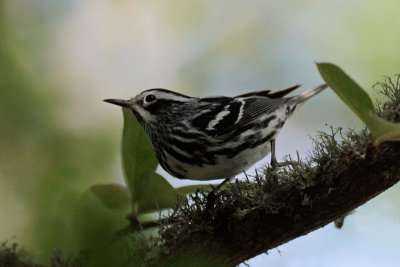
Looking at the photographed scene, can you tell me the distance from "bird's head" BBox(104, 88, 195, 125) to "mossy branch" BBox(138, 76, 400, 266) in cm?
133

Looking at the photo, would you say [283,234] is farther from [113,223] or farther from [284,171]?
[113,223]

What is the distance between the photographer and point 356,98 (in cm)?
128

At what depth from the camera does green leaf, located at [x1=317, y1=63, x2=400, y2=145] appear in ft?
3.96

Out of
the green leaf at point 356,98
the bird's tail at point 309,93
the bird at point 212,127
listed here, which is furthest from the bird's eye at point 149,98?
the green leaf at point 356,98

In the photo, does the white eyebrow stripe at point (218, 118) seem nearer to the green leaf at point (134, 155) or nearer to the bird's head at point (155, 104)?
the bird's head at point (155, 104)

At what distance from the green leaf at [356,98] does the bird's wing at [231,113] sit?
1.55 metres

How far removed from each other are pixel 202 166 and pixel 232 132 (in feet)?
1.01

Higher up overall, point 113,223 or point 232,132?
point 232,132

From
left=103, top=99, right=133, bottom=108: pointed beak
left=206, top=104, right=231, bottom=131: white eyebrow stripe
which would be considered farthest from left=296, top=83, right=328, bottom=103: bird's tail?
left=103, top=99, right=133, bottom=108: pointed beak

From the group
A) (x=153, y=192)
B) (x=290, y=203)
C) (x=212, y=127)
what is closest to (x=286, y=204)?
(x=290, y=203)

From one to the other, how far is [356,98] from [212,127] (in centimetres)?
164

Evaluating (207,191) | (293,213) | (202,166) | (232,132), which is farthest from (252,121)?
(293,213)

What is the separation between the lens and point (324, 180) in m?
1.79

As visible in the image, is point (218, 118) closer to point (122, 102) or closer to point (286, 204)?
point (122, 102)
